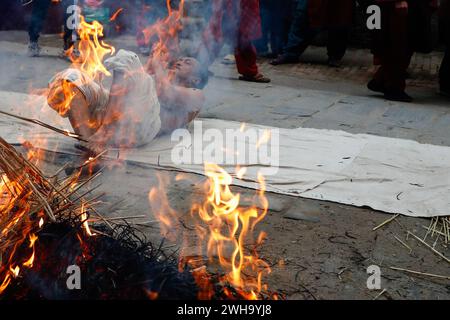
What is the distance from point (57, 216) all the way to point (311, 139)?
9.63ft

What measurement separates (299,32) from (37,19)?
388cm

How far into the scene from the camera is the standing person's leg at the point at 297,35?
931 cm

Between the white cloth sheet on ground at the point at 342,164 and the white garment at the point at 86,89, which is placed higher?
the white garment at the point at 86,89

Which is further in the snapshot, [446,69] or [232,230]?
[446,69]

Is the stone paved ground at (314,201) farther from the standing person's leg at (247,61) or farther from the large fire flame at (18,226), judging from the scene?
the large fire flame at (18,226)

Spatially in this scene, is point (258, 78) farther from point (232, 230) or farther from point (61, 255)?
point (61, 255)

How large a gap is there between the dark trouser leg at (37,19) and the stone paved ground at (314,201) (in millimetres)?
338

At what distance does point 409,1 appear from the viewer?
7.26 metres

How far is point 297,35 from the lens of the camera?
9.44 meters

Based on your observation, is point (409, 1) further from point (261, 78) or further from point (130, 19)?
point (130, 19)

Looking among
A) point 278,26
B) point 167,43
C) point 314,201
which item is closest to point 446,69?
point 278,26

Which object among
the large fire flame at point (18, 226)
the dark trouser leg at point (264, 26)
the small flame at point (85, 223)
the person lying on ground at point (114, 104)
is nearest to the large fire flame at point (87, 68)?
the person lying on ground at point (114, 104)
